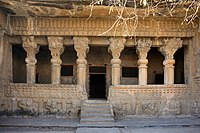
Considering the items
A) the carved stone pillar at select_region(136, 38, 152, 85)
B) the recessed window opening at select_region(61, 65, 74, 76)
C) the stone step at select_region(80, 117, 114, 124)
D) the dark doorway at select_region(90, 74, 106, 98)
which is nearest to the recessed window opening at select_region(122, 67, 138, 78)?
the carved stone pillar at select_region(136, 38, 152, 85)

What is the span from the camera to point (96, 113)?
888 cm

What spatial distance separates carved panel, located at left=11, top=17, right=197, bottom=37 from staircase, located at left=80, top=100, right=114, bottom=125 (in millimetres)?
2495

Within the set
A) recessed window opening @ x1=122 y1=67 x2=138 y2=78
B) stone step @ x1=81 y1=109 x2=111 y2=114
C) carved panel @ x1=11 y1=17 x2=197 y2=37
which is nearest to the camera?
stone step @ x1=81 y1=109 x2=111 y2=114

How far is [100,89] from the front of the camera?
1653 cm

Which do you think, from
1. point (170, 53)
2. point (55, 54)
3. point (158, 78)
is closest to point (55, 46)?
point (55, 54)

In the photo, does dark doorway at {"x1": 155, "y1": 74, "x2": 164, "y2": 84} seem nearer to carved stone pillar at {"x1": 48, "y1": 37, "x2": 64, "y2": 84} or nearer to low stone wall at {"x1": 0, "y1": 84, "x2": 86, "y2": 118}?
low stone wall at {"x1": 0, "y1": 84, "x2": 86, "y2": 118}

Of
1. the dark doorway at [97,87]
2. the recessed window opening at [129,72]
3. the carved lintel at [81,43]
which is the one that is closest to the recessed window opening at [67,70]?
the carved lintel at [81,43]

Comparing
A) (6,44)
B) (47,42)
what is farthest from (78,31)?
(6,44)

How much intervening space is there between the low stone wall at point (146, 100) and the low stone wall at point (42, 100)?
1302 mm

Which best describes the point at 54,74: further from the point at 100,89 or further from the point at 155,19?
the point at 100,89

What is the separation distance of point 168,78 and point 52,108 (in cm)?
435

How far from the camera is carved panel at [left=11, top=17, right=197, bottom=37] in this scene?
9672 millimetres

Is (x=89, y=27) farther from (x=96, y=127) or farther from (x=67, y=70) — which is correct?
(x=96, y=127)

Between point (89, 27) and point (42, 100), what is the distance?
10.2 feet
